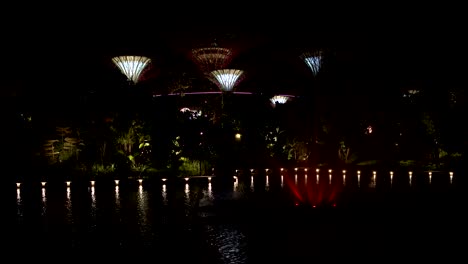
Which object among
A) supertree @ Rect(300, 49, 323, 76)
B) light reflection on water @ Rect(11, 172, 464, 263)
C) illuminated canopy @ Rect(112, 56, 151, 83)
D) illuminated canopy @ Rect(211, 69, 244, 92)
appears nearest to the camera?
light reflection on water @ Rect(11, 172, 464, 263)

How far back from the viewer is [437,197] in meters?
12.8

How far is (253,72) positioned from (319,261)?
3852 centimetres

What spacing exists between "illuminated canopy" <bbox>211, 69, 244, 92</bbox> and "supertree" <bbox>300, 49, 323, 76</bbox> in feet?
15.7

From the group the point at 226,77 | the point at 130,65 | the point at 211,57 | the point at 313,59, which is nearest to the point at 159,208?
the point at 130,65

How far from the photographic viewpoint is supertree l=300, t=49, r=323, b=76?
31.7 m

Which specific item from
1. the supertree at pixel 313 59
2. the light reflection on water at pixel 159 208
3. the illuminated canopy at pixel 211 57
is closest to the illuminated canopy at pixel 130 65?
the illuminated canopy at pixel 211 57

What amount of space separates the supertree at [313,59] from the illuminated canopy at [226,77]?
15.7ft

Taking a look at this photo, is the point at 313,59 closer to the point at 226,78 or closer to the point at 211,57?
the point at 226,78

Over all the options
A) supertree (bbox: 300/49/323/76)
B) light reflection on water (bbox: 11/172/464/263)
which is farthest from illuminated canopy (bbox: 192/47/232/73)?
light reflection on water (bbox: 11/172/464/263)

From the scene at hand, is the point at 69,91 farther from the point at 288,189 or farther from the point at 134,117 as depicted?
the point at 288,189

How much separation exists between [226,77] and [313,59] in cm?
594

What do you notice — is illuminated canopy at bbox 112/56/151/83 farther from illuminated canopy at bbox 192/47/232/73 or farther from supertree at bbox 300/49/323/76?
supertree at bbox 300/49/323/76

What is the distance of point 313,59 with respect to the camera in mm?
32312

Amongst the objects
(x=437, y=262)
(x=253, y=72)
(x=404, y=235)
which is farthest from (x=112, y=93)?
(x=253, y=72)
